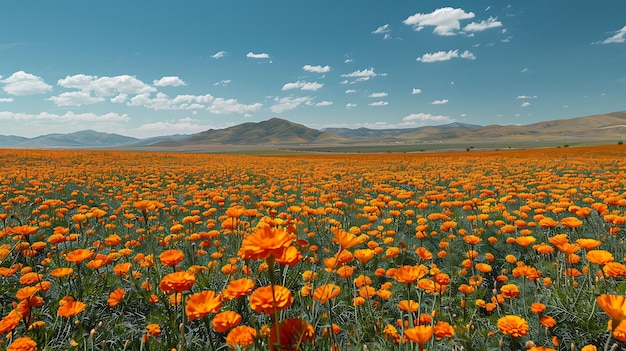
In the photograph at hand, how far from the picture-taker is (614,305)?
1.34 m

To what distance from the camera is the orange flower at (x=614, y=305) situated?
45.6 inches

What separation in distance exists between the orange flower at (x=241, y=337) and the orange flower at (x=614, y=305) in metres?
1.35

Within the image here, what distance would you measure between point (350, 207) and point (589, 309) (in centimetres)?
447

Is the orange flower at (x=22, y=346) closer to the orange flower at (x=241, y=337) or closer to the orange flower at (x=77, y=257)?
the orange flower at (x=77, y=257)

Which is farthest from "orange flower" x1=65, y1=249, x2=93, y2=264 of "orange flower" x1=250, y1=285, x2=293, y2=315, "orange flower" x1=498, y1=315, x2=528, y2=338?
"orange flower" x1=498, y1=315, x2=528, y2=338

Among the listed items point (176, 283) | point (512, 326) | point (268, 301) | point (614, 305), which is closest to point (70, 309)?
point (176, 283)

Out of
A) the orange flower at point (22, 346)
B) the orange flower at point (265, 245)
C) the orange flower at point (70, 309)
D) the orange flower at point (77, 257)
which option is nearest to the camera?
the orange flower at point (265, 245)

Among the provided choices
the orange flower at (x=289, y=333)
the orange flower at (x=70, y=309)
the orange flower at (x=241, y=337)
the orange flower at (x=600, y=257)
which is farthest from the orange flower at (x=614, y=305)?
the orange flower at (x=70, y=309)

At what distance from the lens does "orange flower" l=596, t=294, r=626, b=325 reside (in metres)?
1.16

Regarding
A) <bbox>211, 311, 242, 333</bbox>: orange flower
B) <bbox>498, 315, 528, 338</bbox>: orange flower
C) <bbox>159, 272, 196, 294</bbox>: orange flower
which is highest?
<bbox>159, 272, 196, 294</bbox>: orange flower

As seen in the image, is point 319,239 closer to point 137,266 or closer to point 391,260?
point 391,260

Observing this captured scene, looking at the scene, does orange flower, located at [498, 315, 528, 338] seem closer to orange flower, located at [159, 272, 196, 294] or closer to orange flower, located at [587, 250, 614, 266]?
orange flower, located at [587, 250, 614, 266]

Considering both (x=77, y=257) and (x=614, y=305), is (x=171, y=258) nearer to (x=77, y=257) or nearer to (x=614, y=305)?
(x=77, y=257)

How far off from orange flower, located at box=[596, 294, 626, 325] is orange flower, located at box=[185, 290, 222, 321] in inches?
58.3
